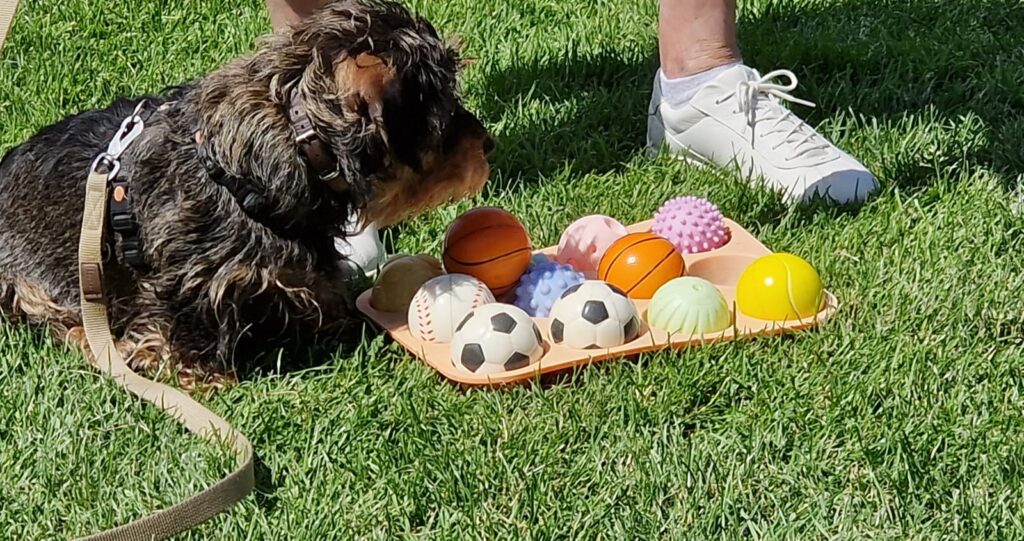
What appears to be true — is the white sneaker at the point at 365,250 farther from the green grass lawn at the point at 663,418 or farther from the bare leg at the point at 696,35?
the bare leg at the point at 696,35

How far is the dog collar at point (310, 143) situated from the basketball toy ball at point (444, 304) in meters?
0.45

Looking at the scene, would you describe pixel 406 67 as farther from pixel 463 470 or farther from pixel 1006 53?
pixel 1006 53

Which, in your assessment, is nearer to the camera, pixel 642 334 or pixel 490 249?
pixel 642 334

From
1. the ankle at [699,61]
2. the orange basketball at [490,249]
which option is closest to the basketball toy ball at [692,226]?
the orange basketball at [490,249]

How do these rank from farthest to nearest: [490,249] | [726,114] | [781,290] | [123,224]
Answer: [726,114] < [490,249] < [781,290] < [123,224]

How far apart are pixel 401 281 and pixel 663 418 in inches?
39.7

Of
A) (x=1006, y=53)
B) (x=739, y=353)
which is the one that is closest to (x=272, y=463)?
(x=739, y=353)

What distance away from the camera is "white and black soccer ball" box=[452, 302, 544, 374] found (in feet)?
11.0

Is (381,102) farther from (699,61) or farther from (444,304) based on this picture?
(699,61)

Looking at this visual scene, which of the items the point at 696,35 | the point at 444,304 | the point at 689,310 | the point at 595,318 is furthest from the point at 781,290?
the point at 696,35

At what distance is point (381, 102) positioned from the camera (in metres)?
3.20

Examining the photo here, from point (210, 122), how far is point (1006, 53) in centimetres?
398

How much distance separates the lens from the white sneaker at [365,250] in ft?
13.4

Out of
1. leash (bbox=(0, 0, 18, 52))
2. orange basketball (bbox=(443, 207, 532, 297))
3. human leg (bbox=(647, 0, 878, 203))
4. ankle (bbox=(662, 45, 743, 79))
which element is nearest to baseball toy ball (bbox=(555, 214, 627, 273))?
orange basketball (bbox=(443, 207, 532, 297))
